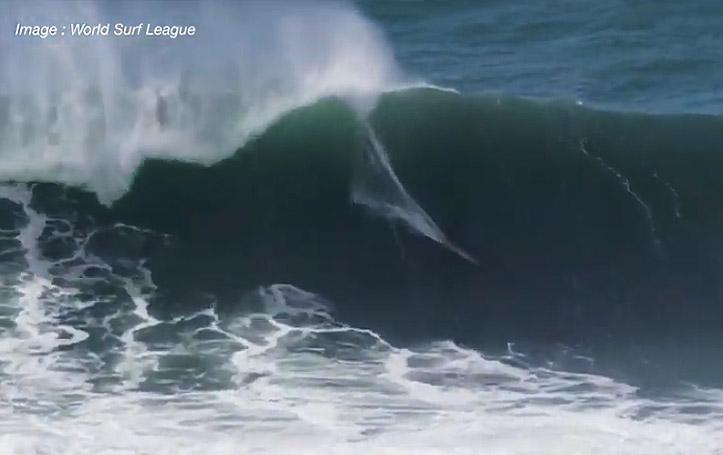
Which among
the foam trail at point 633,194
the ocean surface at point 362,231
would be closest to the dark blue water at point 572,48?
the ocean surface at point 362,231

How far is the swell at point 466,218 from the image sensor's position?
12.5 metres

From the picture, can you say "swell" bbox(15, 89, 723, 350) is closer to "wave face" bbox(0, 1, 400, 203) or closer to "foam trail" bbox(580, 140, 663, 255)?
"foam trail" bbox(580, 140, 663, 255)

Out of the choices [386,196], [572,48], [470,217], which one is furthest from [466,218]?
[572,48]

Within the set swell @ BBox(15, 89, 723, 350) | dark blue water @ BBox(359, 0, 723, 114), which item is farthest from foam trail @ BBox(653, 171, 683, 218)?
dark blue water @ BBox(359, 0, 723, 114)

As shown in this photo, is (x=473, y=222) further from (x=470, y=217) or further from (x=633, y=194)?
(x=633, y=194)

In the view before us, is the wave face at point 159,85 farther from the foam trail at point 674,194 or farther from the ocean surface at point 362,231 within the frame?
the foam trail at point 674,194

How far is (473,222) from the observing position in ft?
44.0

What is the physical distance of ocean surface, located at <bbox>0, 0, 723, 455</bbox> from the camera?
10922 mm

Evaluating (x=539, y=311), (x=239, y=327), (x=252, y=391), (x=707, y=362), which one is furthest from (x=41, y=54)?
(x=707, y=362)

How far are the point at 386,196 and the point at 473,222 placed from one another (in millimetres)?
1074

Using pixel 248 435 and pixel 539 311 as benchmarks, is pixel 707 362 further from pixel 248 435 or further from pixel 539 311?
pixel 248 435

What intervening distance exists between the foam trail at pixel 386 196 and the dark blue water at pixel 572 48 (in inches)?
55.1

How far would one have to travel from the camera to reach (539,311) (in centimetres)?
1245

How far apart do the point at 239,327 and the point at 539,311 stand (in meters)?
3.26
